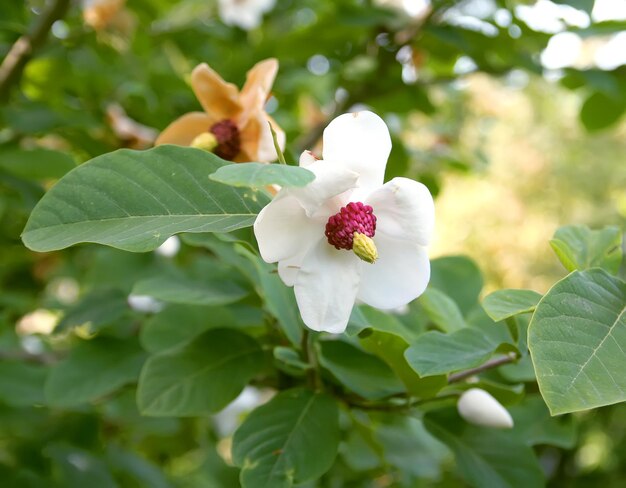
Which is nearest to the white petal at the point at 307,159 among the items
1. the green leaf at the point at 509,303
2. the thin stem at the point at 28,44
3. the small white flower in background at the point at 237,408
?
the green leaf at the point at 509,303

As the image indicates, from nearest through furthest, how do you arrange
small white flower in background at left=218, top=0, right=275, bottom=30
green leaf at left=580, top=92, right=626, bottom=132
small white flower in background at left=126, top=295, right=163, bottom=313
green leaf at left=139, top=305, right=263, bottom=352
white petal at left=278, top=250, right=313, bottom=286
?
white petal at left=278, top=250, right=313, bottom=286 < green leaf at left=139, top=305, right=263, bottom=352 < small white flower in background at left=126, top=295, right=163, bottom=313 < green leaf at left=580, top=92, right=626, bottom=132 < small white flower in background at left=218, top=0, right=275, bottom=30

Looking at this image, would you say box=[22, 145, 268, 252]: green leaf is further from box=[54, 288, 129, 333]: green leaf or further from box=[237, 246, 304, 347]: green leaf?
box=[54, 288, 129, 333]: green leaf

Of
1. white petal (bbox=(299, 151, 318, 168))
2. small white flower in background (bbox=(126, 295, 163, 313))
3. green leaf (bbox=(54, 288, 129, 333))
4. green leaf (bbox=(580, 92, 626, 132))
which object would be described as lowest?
green leaf (bbox=(580, 92, 626, 132))

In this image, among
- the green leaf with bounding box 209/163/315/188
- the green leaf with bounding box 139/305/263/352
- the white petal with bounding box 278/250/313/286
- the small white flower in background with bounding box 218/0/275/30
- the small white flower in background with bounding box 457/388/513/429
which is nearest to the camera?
the green leaf with bounding box 209/163/315/188

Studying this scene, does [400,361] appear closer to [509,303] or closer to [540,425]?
[509,303]

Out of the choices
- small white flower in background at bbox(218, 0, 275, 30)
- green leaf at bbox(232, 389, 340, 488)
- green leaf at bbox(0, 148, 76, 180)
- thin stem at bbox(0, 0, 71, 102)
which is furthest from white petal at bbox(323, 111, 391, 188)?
small white flower in background at bbox(218, 0, 275, 30)

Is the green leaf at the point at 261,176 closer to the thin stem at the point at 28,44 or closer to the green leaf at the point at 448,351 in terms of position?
the green leaf at the point at 448,351

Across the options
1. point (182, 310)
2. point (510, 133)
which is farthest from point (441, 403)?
point (510, 133)
